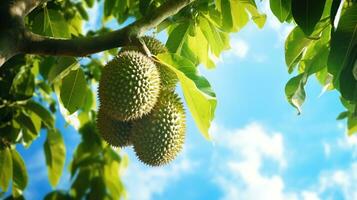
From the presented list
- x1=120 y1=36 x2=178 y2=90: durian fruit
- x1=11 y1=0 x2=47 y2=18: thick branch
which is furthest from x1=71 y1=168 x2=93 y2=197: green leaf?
x1=11 y1=0 x2=47 y2=18: thick branch

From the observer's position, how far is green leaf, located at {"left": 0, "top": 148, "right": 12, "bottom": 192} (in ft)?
7.51

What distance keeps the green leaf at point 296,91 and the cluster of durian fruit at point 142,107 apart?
33 cm

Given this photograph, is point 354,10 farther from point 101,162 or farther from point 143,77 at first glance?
point 101,162

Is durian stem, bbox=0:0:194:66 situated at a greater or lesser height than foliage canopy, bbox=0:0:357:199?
greater

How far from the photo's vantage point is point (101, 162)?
3.52m

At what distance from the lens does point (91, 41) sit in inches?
49.8

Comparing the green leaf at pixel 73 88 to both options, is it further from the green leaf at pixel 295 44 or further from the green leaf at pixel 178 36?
the green leaf at pixel 295 44

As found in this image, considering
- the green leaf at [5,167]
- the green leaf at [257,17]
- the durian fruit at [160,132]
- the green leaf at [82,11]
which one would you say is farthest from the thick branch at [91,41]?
the green leaf at [82,11]

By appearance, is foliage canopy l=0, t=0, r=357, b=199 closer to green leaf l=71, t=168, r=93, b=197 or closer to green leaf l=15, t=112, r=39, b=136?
green leaf l=15, t=112, r=39, b=136

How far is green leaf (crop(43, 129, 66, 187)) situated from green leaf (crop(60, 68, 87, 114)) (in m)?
0.94

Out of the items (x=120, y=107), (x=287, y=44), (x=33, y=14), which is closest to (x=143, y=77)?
(x=120, y=107)

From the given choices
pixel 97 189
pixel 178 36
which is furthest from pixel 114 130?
pixel 97 189

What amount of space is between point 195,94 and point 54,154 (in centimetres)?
132

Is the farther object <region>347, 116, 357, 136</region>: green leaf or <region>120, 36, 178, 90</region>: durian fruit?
<region>347, 116, 357, 136</region>: green leaf
